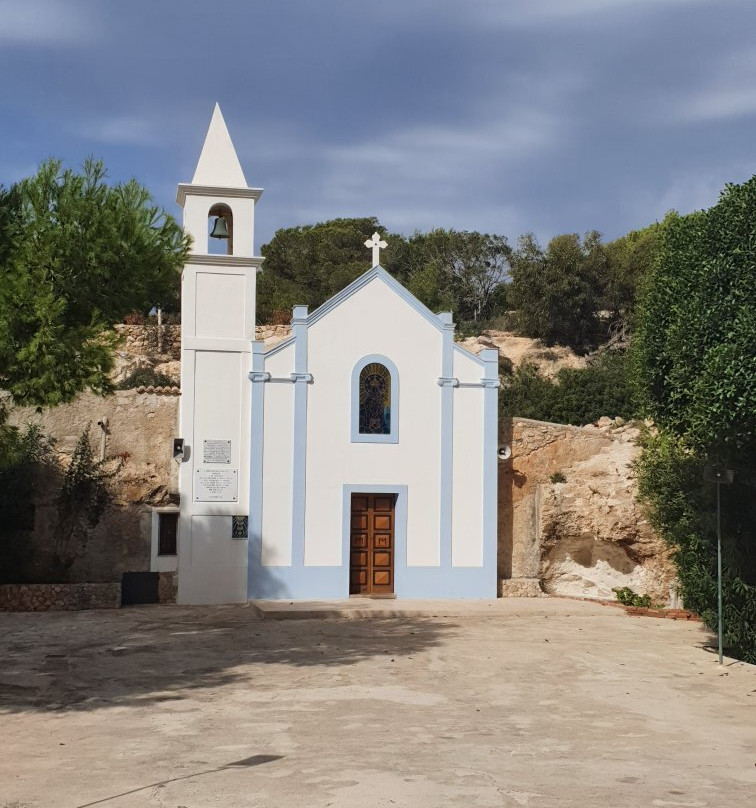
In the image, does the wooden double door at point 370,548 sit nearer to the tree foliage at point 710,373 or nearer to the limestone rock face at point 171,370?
the tree foliage at point 710,373

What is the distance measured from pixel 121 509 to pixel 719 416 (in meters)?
12.0

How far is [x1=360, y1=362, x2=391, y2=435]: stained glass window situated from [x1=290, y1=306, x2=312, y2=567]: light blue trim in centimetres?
120

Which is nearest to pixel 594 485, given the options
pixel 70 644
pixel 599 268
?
pixel 70 644

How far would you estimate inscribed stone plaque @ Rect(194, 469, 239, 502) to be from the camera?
19.9 meters

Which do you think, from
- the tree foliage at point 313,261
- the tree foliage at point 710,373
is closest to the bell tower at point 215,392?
the tree foliage at point 710,373

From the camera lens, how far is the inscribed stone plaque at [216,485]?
19.9m

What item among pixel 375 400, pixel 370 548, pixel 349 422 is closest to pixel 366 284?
pixel 375 400

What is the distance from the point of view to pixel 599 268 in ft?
146

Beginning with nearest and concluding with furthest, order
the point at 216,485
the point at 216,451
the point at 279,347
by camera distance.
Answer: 1. the point at 216,485
2. the point at 216,451
3. the point at 279,347

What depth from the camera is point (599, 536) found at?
69.5 feet

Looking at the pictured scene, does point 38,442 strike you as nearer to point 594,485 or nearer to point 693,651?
point 594,485

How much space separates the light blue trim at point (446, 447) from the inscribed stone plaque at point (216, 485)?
4063mm

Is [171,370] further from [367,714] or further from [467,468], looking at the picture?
[367,714]

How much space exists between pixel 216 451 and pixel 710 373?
405 inches
